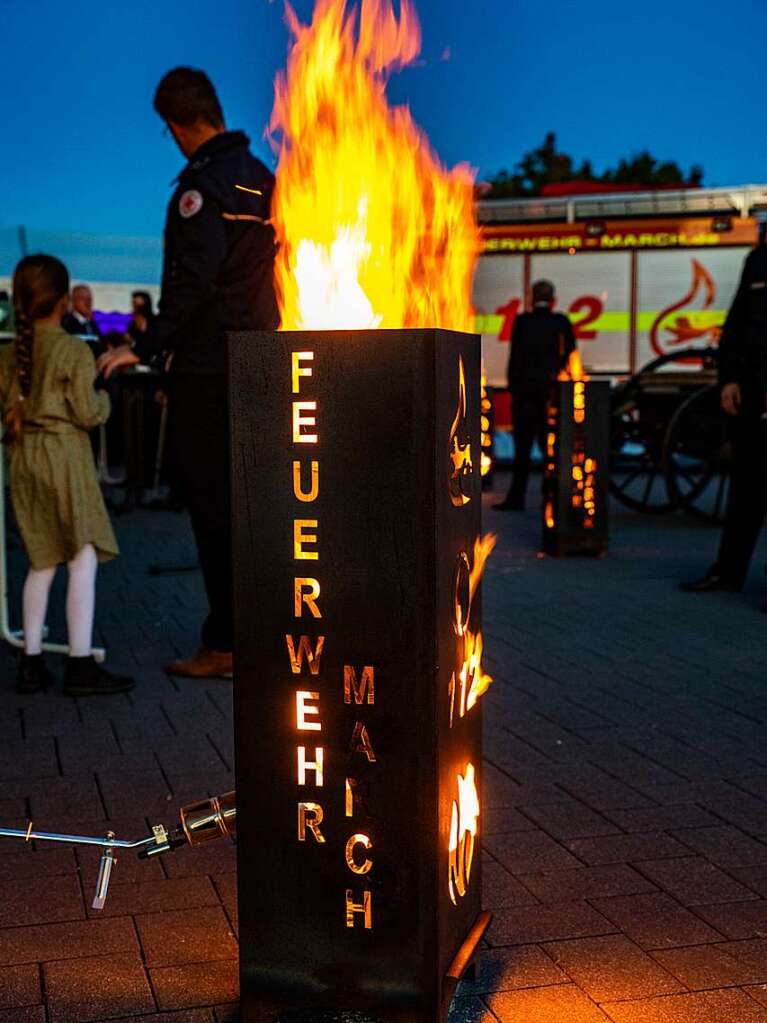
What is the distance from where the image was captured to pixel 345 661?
2355 mm

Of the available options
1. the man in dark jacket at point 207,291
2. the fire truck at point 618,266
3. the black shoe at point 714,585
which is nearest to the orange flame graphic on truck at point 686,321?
the fire truck at point 618,266

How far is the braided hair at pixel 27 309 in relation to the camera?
517 cm

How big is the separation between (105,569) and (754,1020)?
684 centimetres

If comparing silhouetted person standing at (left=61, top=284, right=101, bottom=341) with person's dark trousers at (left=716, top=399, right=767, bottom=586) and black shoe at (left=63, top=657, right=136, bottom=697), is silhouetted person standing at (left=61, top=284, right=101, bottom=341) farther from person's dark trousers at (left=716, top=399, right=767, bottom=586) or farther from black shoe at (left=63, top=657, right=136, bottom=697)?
black shoe at (left=63, top=657, right=136, bottom=697)

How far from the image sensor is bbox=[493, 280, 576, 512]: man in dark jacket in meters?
12.5

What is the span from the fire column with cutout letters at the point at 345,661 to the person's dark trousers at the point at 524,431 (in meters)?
10.1

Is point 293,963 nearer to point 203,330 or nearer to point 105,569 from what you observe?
point 203,330

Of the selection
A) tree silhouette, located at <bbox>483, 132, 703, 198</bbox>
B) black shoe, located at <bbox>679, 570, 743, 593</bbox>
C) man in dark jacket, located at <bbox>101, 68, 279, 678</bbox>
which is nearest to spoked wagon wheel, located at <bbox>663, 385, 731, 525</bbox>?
black shoe, located at <bbox>679, 570, 743, 593</bbox>

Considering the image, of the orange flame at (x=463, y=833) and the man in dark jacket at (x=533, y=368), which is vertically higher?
the man in dark jacket at (x=533, y=368)

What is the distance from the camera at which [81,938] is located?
9.93 feet

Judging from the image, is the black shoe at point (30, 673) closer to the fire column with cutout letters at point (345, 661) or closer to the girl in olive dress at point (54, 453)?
the girl in olive dress at point (54, 453)

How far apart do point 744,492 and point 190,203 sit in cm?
378

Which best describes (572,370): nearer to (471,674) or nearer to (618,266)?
(618,266)

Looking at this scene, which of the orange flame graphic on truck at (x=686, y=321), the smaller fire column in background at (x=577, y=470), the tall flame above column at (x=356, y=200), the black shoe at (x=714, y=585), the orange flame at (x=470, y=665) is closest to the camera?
the orange flame at (x=470, y=665)
